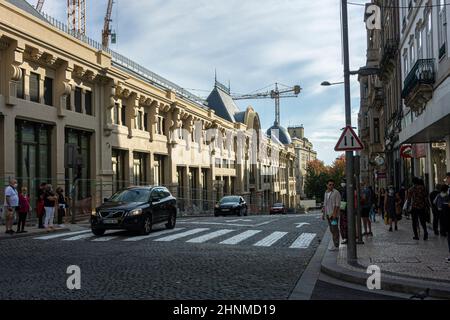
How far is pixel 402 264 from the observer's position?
1055 centimetres

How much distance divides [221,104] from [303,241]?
51065 mm

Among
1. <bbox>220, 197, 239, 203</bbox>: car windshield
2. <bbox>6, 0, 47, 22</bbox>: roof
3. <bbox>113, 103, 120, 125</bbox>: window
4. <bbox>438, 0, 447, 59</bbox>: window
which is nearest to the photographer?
<bbox>438, 0, 447, 59</bbox>: window

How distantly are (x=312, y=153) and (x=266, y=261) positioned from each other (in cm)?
15118

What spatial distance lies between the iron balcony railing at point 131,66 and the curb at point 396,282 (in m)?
21.2

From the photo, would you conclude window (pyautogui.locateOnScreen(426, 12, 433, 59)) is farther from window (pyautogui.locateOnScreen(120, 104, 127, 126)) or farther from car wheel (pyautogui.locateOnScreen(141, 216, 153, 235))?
window (pyautogui.locateOnScreen(120, 104, 127, 126))

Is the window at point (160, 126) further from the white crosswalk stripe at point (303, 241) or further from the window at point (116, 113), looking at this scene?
the white crosswalk stripe at point (303, 241)

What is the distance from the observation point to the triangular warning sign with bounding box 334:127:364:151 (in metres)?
11.6

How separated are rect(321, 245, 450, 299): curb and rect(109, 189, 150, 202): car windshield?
359 inches

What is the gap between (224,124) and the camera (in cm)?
5612

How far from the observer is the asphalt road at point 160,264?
8.46 metres

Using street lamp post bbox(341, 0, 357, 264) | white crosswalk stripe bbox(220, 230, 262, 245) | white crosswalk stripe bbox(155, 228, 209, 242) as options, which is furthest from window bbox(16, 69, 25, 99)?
street lamp post bbox(341, 0, 357, 264)

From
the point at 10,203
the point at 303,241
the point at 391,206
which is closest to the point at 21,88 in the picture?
the point at 10,203

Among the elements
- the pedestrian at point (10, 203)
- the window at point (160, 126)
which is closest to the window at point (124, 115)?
the window at point (160, 126)

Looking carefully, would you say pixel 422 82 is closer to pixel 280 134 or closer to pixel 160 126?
pixel 160 126
